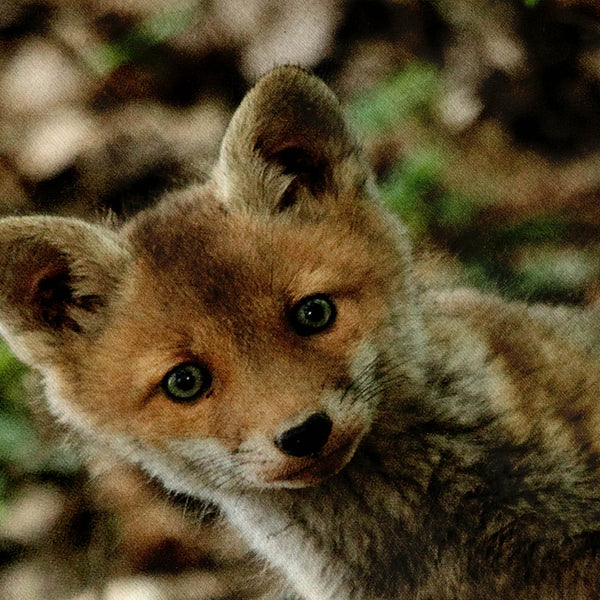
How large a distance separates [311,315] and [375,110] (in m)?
0.72

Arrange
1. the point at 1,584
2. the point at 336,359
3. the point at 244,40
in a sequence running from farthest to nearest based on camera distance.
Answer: the point at 1,584 → the point at 244,40 → the point at 336,359

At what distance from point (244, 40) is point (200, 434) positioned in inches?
36.0

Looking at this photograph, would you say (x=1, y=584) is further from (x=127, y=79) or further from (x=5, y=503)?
(x=127, y=79)

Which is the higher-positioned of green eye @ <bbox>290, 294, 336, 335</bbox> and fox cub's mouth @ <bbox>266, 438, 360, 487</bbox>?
green eye @ <bbox>290, 294, 336, 335</bbox>

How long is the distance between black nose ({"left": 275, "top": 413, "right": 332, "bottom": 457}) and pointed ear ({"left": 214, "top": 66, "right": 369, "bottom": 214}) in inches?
15.8

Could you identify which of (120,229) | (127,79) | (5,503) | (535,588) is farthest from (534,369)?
(5,503)

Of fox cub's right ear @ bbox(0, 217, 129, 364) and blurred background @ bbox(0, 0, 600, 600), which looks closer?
fox cub's right ear @ bbox(0, 217, 129, 364)

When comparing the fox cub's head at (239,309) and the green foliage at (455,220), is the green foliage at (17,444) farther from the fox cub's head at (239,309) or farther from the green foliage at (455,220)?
the green foliage at (455,220)

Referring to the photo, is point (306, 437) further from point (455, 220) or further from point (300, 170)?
point (455, 220)

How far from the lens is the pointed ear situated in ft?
4.57

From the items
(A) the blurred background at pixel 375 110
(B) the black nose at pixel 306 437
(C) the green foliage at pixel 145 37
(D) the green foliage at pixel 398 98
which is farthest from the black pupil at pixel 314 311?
(C) the green foliage at pixel 145 37

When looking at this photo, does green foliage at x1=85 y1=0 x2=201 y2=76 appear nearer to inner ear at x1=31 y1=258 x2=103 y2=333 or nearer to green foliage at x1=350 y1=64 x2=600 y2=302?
green foliage at x1=350 y1=64 x2=600 y2=302

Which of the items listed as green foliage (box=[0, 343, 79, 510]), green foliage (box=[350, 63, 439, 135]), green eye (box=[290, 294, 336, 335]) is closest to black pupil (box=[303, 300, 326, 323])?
green eye (box=[290, 294, 336, 335])

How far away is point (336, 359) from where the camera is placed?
1.32 metres
